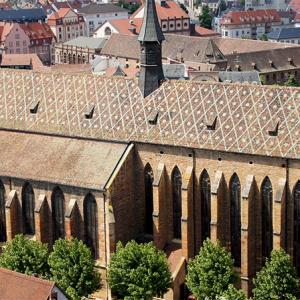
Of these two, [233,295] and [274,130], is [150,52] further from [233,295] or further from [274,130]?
[233,295]

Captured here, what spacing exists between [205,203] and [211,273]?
26.1ft

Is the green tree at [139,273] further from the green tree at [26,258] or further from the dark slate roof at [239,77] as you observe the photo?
the dark slate roof at [239,77]

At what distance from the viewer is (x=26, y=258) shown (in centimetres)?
6812

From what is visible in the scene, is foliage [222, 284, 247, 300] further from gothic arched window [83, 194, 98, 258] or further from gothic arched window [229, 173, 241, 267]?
gothic arched window [83, 194, 98, 258]


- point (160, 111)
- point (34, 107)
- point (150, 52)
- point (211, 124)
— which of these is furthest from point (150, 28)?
point (34, 107)

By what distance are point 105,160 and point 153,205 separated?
569 centimetres

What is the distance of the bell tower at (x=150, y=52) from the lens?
74.7 m

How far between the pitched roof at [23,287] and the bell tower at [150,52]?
24377mm

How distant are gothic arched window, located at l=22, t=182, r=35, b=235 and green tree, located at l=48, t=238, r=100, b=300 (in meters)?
9.02

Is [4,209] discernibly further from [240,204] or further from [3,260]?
[240,204]

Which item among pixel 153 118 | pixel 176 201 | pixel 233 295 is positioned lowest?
pixel 233 295

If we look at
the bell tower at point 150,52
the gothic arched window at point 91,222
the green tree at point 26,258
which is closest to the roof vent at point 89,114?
the bell tower at point 150,52

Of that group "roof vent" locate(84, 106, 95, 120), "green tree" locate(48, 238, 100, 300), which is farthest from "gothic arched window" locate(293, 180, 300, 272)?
"roof vent" locate(84, 106, 95, 120)

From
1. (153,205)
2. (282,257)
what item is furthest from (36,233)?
(282,257)
